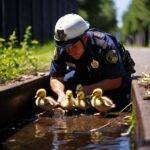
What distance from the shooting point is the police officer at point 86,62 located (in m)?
8.78

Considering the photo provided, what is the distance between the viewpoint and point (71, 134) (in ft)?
24.4

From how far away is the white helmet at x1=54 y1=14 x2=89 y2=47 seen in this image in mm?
8656

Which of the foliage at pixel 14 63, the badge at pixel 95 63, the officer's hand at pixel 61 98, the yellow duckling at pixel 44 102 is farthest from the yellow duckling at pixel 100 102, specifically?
the foliage at pixel 14 63

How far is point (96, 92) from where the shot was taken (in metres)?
8.45

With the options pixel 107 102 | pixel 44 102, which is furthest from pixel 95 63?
pixel 44 102

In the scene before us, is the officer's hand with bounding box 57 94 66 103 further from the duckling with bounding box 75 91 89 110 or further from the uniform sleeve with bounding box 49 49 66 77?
the uniform sleeve with bounding box 49 49 66 77

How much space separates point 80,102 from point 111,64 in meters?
0.73

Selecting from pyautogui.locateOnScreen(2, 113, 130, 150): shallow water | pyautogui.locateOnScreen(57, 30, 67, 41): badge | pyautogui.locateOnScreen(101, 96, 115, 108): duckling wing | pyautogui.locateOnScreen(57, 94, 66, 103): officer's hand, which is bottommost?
pyautogui.locateOnScreen(2, 113, 130, 150): shallow water

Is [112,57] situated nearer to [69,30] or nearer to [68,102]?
[69,30]

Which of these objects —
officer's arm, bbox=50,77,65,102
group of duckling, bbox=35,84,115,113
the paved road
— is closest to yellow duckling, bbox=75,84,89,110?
group of duckling, bbox=35,84,115,113

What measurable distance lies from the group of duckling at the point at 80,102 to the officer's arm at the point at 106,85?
8.1 inches

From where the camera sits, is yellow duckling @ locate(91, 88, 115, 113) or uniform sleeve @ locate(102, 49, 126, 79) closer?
yellow duckling @ locate(91, 88, 115, 113)

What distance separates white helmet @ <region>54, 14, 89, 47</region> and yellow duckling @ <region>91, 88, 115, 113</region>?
2.42ft

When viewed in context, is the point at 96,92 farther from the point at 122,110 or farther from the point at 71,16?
the point at 71,16
